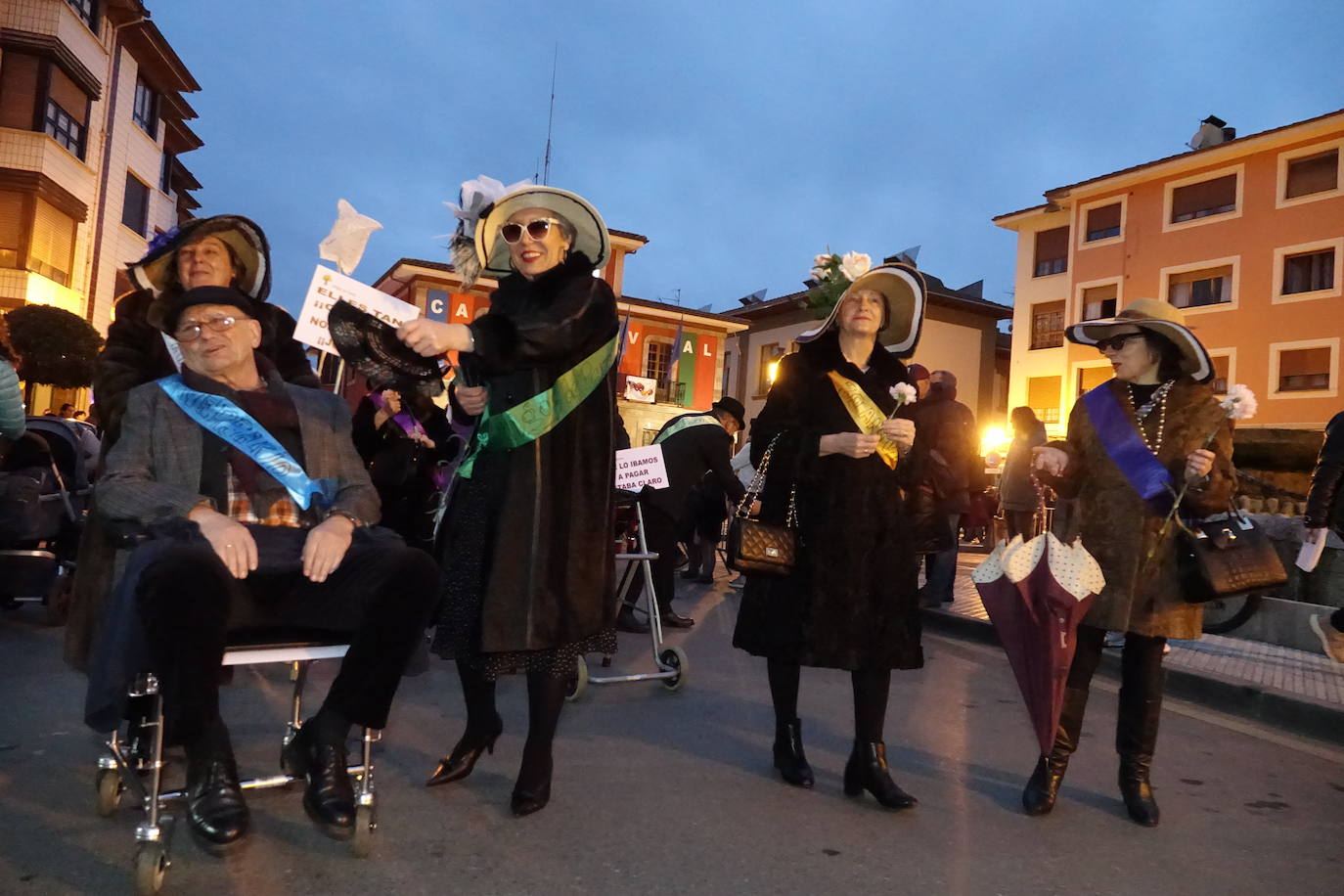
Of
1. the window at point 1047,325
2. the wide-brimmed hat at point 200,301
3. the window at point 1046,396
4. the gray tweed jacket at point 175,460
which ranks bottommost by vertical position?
the gray tweed jacket at point 175,460

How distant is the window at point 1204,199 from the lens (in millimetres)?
29531

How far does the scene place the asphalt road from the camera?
2848 millimetres

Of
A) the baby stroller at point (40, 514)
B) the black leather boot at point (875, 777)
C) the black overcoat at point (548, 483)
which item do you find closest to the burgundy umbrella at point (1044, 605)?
the black leather boot at point (875, 777)

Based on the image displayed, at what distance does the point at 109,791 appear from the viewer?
309 cm

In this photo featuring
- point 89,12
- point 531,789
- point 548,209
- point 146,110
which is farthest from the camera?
point 146,110

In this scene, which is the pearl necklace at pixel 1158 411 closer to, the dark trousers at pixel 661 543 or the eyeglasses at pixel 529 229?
the eyeglasses at pixel 529 229

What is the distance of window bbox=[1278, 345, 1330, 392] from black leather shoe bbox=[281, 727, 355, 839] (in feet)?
97.6

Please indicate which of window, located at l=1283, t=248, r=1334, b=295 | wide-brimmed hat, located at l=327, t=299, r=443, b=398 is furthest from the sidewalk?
window, located at l=1283, t=248, r=1334, b=295

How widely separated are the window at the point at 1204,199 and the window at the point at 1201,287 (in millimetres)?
1603

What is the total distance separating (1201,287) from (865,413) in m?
30.8

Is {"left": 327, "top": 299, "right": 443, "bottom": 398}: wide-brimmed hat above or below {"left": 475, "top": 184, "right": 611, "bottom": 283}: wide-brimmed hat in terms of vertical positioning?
below

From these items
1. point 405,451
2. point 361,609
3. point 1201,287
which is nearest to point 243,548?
point 361,609

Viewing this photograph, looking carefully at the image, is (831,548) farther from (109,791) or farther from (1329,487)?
(1329,487)

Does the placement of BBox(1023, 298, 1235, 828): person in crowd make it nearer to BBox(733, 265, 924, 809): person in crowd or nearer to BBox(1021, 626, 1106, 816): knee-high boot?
BBox(1021, 626, 1106, 816): knee-high boot
